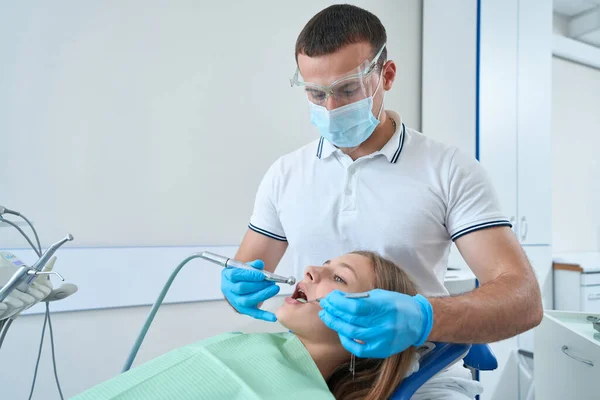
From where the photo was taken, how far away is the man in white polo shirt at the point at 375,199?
1.05 m

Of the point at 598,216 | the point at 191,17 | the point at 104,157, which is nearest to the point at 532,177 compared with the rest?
the point at 598,216

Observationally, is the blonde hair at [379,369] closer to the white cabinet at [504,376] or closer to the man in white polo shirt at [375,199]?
the man in white polo shirt at [375,199]

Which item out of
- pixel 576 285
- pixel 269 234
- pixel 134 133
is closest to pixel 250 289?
pixel 269 234

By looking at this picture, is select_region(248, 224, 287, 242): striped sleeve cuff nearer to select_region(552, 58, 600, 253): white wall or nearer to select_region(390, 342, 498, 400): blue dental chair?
select_region(390, 342, 498, 400): blue dental chair

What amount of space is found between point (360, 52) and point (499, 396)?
219 cm

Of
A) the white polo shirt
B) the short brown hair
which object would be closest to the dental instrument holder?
the white polo shirt

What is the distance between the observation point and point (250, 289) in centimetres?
116

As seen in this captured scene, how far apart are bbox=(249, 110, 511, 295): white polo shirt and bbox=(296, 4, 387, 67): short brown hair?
0.93 ft

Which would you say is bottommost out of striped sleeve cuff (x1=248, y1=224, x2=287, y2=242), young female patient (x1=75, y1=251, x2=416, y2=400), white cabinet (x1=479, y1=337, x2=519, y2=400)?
white cabinet (x1=479, y1=337, x2=519, y2=400)

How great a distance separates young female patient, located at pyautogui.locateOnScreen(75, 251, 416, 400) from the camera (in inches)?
33.6

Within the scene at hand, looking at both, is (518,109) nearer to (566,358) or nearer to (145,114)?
(566,358)

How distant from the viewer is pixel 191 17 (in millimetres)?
1985

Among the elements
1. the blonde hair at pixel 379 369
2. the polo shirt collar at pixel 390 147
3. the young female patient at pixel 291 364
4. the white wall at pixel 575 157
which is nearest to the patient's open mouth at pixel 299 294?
the young female patient at pixel 291 364

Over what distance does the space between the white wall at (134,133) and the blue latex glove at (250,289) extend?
32.6 inches
